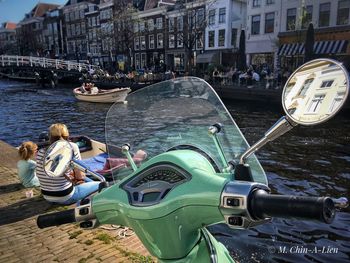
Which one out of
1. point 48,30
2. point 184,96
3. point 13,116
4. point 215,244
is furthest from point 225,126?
point 48,30

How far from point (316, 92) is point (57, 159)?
129cm

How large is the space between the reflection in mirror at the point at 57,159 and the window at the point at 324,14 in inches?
1246

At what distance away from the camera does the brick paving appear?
11.8 feet

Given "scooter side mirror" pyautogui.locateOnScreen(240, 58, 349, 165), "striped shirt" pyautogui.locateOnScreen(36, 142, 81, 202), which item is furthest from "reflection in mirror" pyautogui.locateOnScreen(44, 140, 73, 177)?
"striped shirt" pyautogui.locateOnScreen(36, 142, 81, 202)

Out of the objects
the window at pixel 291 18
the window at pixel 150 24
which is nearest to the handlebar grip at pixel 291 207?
the window at pixel 291 18

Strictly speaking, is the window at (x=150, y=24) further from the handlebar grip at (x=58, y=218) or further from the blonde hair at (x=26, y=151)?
the handlebar grip at (x=58, y=218)

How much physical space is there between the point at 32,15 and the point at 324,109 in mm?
88911

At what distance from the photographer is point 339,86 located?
128cm

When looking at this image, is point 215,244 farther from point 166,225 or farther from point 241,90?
point 241,90

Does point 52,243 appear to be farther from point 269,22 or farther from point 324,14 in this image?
point 269,22

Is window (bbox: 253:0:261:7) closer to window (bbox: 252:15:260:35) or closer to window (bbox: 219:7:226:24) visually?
window (bbox: 252:15:260:35)

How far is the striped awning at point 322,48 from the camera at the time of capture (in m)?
27.6

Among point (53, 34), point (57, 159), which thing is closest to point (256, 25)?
point (57, 159)

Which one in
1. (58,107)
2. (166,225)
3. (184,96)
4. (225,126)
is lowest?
(58,107)
